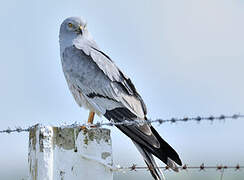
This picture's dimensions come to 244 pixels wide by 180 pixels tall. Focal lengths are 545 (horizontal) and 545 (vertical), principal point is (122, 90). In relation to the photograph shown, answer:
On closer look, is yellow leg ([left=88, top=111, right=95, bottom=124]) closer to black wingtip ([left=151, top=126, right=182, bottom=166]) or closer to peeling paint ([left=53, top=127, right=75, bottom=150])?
black wingtip ([left=151, top=126, right=182, bottom=166])

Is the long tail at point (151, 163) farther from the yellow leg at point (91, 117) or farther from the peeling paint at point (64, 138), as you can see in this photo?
the yellow leg at point (91, 117)

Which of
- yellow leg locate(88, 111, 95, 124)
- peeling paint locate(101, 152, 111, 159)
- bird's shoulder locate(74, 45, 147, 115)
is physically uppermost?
bird's shoulder locate(74, 45, 147, 115)

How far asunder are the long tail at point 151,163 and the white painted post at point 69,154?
37.5 inches

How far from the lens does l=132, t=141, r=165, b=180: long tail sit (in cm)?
496

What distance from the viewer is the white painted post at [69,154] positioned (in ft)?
13.1

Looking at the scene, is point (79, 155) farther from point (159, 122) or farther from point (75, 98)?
point (75, 98)

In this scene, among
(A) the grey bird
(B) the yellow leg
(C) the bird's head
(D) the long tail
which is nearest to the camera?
(D) the long tail

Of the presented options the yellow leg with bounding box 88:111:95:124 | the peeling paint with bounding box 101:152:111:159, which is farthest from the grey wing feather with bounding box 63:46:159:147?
the peeling paint with bounding box 101:152:111:159

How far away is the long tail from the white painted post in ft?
3.12

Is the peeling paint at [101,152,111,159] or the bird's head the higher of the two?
the bird's head

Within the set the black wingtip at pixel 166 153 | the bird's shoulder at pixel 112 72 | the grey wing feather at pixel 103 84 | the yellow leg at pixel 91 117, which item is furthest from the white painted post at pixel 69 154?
the yellow leg at pixel 91 117

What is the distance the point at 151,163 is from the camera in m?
5.52

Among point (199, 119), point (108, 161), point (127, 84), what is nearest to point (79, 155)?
point (108, 161)

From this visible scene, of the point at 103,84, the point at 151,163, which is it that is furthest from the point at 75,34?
the point at 151,163
